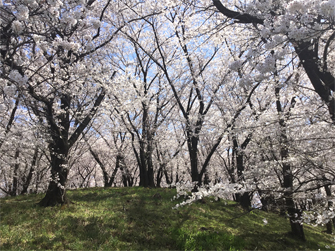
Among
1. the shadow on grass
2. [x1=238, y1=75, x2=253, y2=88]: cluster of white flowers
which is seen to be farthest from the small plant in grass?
[x1=238, y1=75, x2=253, y2=88]: cluster of white flowers

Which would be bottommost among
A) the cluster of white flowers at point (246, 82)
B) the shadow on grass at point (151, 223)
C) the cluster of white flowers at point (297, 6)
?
the shadow on grass at point (151, 223)

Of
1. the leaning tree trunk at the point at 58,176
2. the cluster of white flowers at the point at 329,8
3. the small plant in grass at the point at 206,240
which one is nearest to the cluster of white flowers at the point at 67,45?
the leaning tree trunk at the point at 58,176

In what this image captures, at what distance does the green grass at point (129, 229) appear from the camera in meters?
5.95

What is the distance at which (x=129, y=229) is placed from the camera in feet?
24.0

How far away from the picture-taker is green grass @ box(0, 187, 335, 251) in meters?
5.95

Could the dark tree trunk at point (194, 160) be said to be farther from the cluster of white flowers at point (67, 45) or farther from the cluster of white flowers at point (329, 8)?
the cluster of white flowers at point (329, 8)

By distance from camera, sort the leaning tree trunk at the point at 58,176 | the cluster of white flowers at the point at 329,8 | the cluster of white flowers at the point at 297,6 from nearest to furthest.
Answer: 1. the cluster of white flowers at the point at 329,8
2. the cluster of white flowers at the point at 297,6
3. the leaning tree trunk at the point at 58,176

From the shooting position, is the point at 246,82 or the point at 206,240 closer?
the point at 246,82

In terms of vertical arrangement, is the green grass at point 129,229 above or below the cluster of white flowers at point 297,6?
below

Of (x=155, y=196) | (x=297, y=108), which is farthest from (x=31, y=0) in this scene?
(x=155, y=196)

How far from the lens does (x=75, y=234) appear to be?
639 cm

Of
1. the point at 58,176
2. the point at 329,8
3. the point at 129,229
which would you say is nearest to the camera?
the point at 329,8

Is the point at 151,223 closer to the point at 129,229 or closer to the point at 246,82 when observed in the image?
the point at 129,229

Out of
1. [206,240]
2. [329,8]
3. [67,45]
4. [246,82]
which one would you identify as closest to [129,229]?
[206,240]
